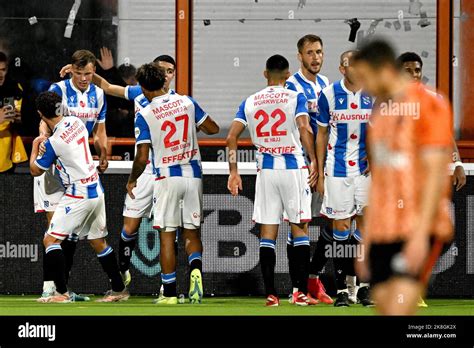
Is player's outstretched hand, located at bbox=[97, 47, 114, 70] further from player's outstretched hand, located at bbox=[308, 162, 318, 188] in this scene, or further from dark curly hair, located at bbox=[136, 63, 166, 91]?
player's outstretched hand, located at bbox=[308, 162, 318, 188]

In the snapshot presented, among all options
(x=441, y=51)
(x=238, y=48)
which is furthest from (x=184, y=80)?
(x=441, y=51)

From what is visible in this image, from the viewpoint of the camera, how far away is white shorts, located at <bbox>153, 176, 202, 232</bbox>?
10844 mm

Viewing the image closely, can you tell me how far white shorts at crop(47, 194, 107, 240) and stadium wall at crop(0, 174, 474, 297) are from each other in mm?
701

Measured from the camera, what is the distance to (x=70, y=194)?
10984mm

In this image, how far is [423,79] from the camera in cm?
1274

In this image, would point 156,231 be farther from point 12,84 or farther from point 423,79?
point 423,79

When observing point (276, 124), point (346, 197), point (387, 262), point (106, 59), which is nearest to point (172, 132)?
point (276, 124)

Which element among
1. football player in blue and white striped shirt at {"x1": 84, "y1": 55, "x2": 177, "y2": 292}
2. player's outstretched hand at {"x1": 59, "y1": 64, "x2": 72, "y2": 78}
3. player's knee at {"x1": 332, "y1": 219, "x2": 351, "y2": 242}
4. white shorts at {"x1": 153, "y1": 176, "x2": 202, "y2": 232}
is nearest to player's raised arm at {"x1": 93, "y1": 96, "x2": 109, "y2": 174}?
football player in blue and white striped shirt at {"x1": 84, "y1": 55, "x2": 177, "y2": 292}

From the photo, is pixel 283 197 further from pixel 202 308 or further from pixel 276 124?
pixel 202 308

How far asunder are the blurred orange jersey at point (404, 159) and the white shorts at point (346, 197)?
15.5 ft

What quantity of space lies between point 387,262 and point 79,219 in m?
5.39

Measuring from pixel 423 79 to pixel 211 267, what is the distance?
2.77 m

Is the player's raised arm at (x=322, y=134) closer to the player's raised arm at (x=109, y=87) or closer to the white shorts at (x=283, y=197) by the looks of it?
the white shorts at (x=283, y=197)

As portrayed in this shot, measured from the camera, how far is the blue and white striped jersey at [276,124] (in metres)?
10.6
